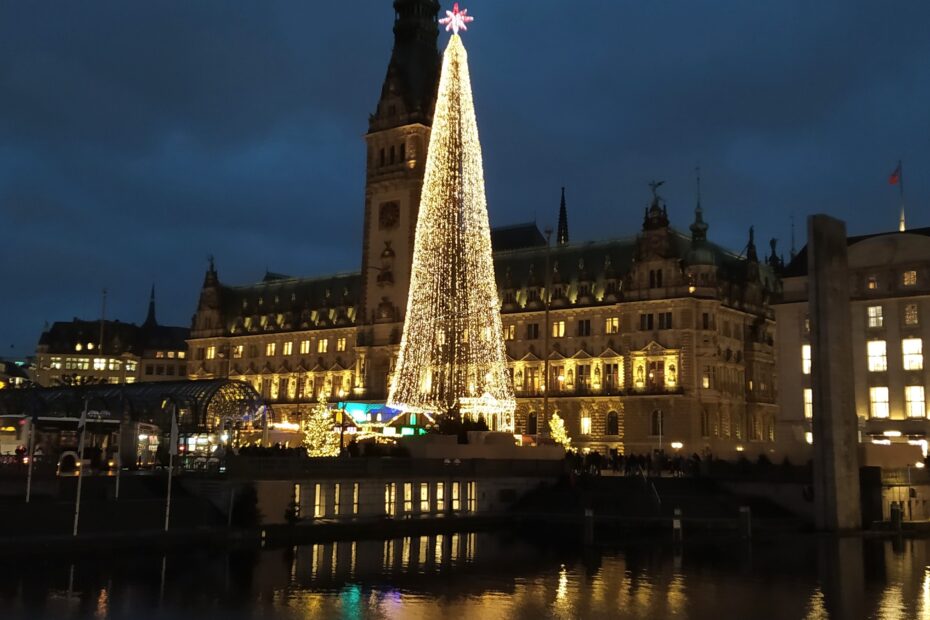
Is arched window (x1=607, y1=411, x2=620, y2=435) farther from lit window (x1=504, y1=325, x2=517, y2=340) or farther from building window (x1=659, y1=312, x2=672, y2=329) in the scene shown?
lit window (x1=504, y1=325, x2=517, y2=340)

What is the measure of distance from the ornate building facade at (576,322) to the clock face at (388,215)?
0.19 m

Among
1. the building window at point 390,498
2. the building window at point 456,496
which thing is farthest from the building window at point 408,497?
the building window at point 456,496

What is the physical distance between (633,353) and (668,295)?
25.2ft

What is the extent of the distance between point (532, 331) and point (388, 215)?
1018 inches

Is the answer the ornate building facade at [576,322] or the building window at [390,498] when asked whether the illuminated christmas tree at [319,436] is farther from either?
the ornate building facade at [576,322]

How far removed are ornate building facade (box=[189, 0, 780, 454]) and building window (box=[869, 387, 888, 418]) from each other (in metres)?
10.7

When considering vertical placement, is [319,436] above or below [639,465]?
above

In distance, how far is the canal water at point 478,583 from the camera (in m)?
36.9

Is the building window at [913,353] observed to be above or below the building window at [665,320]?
below

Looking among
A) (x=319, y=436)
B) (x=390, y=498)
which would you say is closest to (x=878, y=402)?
(x=390, y=498)

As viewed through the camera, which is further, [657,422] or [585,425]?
[585,425]

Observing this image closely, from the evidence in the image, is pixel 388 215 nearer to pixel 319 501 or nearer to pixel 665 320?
pixel 665 320

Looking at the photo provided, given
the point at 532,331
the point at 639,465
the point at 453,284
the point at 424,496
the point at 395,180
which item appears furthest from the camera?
the point at 395,180

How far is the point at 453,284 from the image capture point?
89375mm
